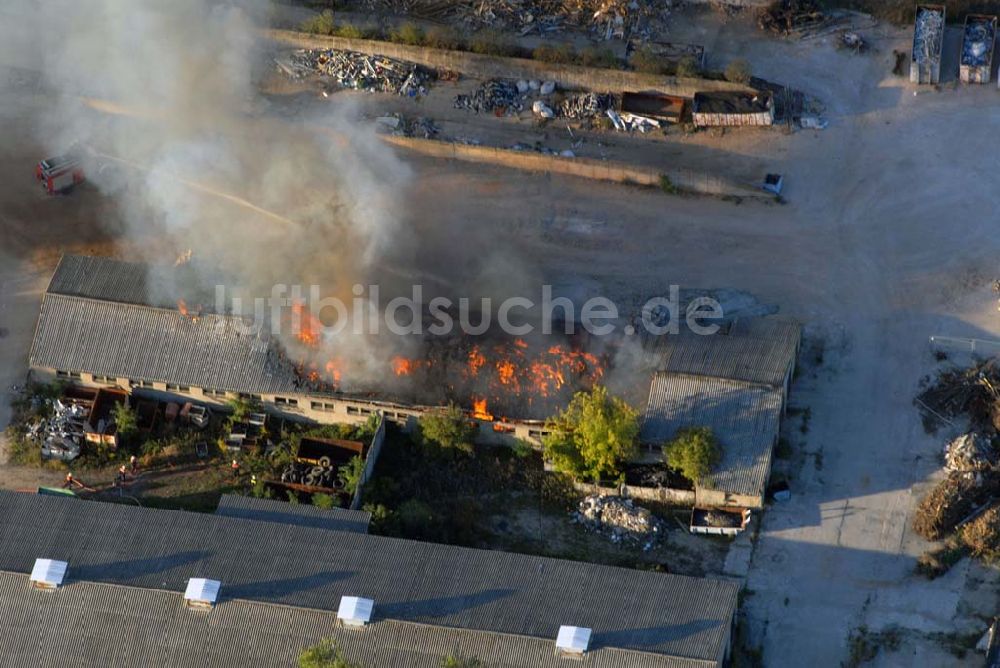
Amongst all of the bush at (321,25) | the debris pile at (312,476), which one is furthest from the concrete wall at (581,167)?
the debris pile at (312,476)

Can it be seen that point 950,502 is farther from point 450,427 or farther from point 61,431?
point 61,431

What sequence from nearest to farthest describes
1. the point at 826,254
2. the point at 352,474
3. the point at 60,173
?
A: the point at 352,474 → the point at 826,254 → the point at 60,173

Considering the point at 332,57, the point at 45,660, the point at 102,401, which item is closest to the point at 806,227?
the point at 332,57

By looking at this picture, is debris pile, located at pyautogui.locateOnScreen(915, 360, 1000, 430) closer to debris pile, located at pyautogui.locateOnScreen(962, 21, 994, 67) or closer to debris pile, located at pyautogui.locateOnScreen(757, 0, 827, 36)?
debris pile, located at pyautogui.locateOnScreen(962, 21, 994, 67)

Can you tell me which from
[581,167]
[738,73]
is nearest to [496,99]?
[581,167]

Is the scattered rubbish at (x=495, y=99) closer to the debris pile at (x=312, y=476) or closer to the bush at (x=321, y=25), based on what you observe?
the bush at (x=321, y=25)

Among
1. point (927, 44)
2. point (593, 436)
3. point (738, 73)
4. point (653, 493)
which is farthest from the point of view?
point (927, 44)
